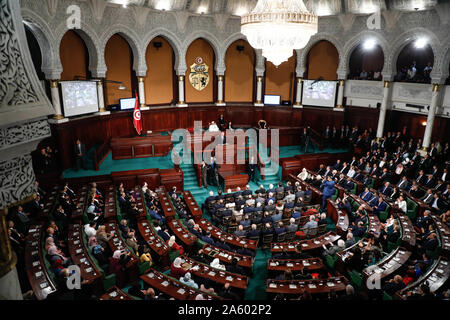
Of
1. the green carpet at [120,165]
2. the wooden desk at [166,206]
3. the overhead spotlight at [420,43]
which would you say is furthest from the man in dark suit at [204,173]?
the overhead spotlight at [420,43]

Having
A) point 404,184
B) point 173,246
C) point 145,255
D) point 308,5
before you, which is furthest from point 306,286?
point 308,5

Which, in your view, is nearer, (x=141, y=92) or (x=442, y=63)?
(x=442, y=63)

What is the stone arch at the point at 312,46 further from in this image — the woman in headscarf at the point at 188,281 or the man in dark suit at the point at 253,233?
the woman in headscarf at the point at 188,281

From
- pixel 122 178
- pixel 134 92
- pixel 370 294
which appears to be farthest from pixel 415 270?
pixel 134 92

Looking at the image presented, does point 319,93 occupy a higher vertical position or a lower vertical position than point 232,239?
higher

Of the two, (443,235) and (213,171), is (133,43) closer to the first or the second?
(213,171)

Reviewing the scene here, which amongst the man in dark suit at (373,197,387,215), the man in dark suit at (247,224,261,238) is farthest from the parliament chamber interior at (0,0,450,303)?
the man in dark suit at (373,197,387,215)

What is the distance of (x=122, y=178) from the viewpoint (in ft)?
47.9

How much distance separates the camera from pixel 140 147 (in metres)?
17.0

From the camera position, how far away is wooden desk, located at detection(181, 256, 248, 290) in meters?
8.10

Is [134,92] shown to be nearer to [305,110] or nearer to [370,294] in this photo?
[305,110]

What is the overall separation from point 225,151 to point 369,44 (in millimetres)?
11140

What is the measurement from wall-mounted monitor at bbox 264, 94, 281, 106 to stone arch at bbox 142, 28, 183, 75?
20.3 feet
